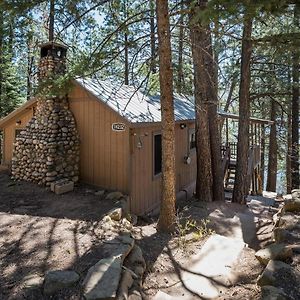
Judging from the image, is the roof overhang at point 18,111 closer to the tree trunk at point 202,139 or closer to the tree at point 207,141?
the tree trunk at point 202,139

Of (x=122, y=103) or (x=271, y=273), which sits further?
(x=122, y=103)

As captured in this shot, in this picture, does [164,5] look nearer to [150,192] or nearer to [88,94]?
[88,94]

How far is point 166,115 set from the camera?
5.79 meters

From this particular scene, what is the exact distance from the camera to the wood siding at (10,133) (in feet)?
33.6

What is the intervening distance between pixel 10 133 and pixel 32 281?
8205mm

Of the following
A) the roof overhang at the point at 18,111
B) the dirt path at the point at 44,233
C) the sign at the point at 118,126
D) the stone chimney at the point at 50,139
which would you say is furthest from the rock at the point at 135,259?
the roof overhang at the point at 18,111

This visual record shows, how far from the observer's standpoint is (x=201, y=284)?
4238mm

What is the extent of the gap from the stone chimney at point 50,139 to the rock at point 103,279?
480 cm

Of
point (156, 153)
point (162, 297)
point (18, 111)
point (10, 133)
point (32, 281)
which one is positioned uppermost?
point (18, 111)

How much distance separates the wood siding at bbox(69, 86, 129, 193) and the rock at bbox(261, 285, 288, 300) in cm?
483

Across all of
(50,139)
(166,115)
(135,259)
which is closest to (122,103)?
(50,139)

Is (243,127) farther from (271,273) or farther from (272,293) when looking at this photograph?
(272,293)

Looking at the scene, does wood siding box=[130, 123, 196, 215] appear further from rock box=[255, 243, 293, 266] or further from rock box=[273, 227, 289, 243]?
rock box=[255, 243, 293, 266]

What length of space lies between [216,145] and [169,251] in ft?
17.2
